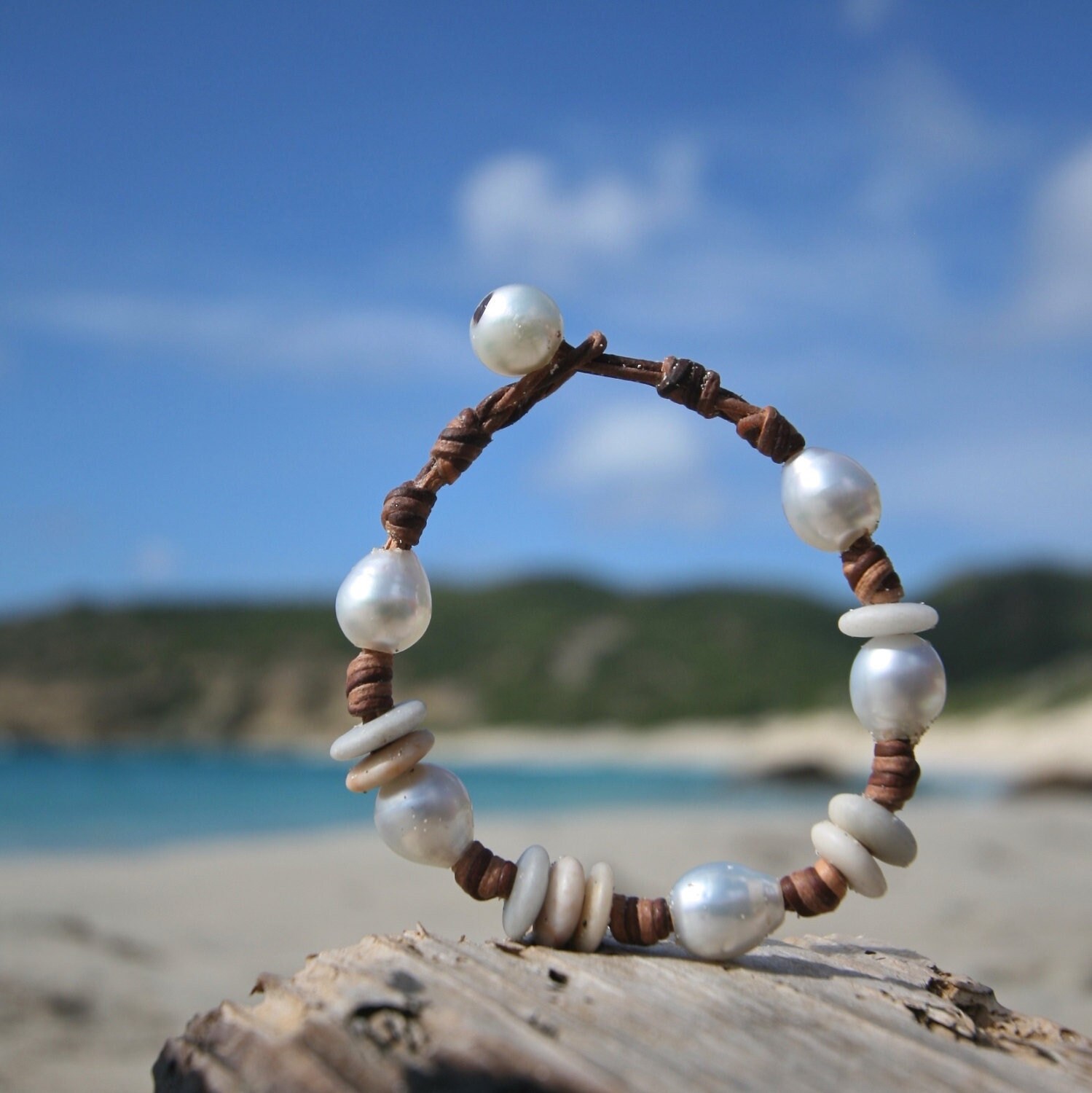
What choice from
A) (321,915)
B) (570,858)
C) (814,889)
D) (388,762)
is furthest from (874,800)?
(321,915)

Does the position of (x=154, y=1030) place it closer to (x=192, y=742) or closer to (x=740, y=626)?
(x=192, y=742)

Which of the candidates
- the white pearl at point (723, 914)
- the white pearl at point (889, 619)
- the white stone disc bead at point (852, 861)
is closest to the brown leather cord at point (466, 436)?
the white pearl at point (889, 619)

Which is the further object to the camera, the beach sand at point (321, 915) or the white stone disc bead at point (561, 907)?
the beach sand at point (321, 915)

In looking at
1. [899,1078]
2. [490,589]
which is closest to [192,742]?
[490,589]

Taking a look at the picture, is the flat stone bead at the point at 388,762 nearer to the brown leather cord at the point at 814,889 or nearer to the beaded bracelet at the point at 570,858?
the beaded bracelet at the point at 570,858

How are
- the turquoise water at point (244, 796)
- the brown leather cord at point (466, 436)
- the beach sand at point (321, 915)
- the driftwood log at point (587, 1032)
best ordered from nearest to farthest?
the driftwood log at point (587, 1032) < the brown leather cord at point (466, 436) < the beach sand at point (321, 915) < the turquoise water at point (244, 796)
